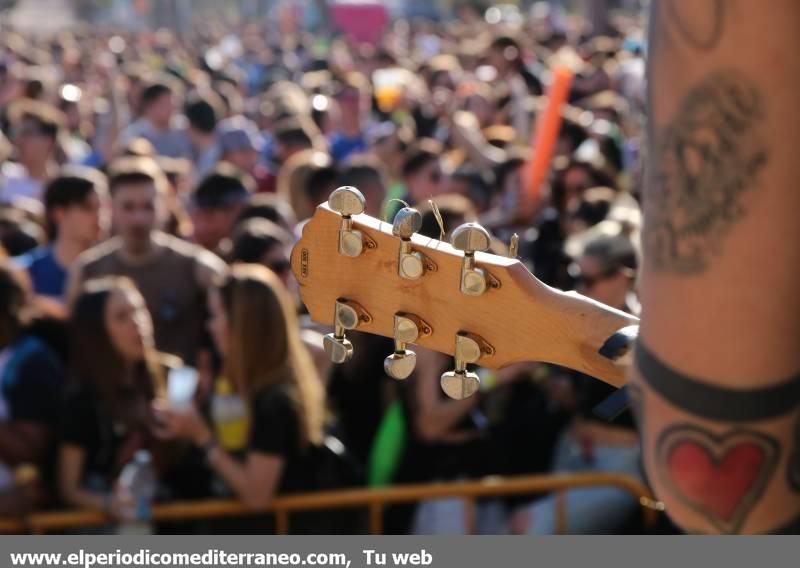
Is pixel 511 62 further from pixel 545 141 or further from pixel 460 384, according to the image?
pixel 460 384

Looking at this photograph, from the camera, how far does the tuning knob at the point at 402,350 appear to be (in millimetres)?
1708

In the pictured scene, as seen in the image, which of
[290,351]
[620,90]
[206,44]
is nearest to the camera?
[290,351]

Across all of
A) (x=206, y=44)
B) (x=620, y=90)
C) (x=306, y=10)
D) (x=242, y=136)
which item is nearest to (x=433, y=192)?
(x=242, y=136)

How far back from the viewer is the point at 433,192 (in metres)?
6.21

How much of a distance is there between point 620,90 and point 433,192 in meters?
3.05

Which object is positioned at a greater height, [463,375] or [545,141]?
[463,375]

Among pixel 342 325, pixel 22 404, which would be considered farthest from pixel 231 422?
pixel 342 325

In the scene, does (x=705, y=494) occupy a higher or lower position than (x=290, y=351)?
higher

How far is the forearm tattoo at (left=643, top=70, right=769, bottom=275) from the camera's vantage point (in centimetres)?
109

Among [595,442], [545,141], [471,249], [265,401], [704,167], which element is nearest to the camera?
[704,167]

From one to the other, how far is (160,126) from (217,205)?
269 centimetres

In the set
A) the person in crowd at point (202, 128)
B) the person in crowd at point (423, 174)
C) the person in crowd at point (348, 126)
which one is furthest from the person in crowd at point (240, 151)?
the person in crowd at point (423, 174)

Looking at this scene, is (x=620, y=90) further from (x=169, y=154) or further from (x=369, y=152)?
(x=169, y=154)

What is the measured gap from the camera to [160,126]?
824 cm
